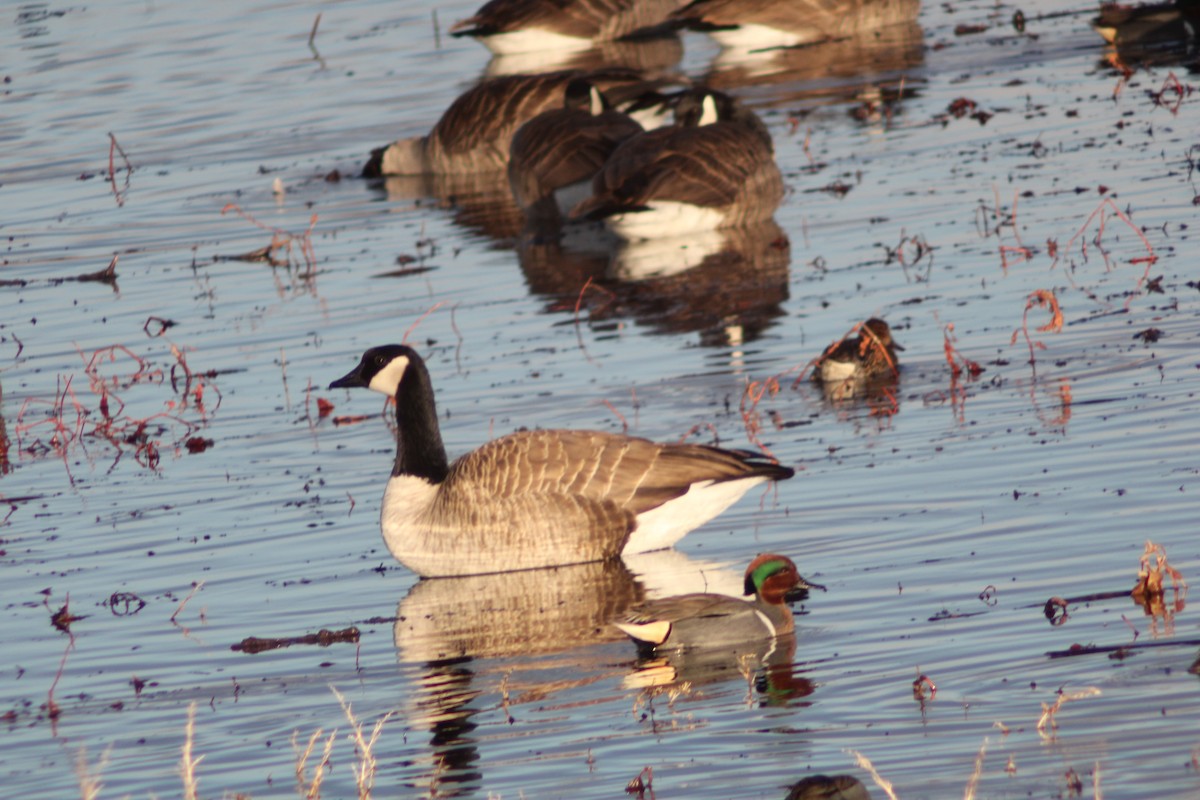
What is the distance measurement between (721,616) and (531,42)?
24946 millimetres

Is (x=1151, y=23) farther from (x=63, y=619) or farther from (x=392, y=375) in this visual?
(x=63, y=619)

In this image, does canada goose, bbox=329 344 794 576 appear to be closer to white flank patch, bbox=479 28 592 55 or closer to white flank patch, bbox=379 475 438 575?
white flank patch, bbox=379 475 438 575

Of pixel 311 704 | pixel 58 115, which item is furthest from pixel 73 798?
pixel 58 115

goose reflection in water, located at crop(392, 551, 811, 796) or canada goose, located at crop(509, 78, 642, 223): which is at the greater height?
canada goose, located at crop(509, 78, 642, 223)

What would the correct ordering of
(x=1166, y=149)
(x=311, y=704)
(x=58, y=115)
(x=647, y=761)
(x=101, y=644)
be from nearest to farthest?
(x=647, y=761), (x=311, y=704), (x=101, y=644), (x=1166, y=149), (x=58, y=115)

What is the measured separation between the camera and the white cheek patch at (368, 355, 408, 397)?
497 inches

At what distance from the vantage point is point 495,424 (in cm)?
1507

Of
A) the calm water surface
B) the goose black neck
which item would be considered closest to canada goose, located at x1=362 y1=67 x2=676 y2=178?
the calm water surface

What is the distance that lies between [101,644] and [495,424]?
461cm

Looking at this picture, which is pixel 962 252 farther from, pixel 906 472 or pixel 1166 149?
pixel 906 472

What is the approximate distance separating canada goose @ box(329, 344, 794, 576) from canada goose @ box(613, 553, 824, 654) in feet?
5.70

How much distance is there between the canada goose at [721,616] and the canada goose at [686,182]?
1033 centimetres

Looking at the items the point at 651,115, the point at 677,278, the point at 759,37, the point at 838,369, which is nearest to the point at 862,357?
the point at 838,369

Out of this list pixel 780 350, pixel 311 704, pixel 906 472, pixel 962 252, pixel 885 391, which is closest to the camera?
pixel 311 704
